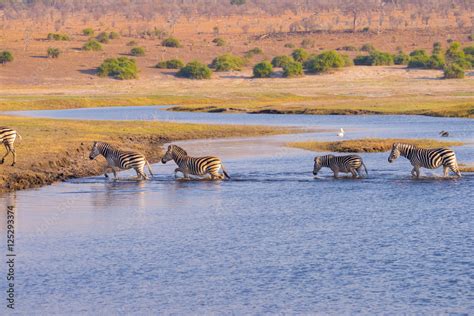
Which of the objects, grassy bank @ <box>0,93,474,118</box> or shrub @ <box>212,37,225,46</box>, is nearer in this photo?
grassy bank @ <box>0,93,474,118</box>

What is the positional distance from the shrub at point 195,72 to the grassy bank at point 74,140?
32.3 metres

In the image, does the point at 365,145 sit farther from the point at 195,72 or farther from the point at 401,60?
the point at 401,60

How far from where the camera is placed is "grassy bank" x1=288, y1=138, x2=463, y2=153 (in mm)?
32125

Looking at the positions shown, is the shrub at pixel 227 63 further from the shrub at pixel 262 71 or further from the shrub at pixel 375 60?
the shrub at pixel 375 60

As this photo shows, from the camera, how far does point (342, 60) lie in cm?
7944

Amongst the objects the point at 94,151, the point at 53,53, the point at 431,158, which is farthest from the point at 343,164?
the point at 53,53

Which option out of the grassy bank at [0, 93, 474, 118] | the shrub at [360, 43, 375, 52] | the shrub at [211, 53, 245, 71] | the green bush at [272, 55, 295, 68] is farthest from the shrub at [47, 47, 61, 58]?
the shrub at [360, 43, 375, 52]

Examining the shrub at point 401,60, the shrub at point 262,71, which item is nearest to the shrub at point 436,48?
the shrub at point 401,60

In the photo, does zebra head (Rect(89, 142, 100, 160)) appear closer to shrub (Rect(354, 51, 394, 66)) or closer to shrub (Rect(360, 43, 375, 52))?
shrub (Rect(354, 51, 394, 66))

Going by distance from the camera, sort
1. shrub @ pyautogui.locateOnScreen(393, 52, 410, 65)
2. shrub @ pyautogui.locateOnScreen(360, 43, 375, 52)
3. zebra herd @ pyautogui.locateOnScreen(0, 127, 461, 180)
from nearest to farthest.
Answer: zebra herd @ pyautogui.locateOnScreen(0, 127, 461, 180) < shrub @ pyautogui.locateOnScreen(393, 52, 410, 65) < shrub @ pyautogui.locateOnScreen(360, 43, 375, 52)

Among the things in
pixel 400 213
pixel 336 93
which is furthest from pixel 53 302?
pixel 336 93

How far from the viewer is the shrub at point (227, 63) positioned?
78938 mm

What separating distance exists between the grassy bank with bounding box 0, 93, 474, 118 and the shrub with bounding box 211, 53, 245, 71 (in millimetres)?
14585

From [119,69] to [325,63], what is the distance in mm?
16724
